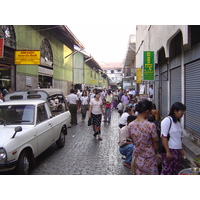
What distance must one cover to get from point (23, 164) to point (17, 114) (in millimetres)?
1437

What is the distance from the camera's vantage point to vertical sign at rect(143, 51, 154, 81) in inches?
428

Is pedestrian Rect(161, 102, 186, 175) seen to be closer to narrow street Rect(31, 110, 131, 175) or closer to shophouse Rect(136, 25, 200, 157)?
narrow street Rect(31, 110, 131, 175)

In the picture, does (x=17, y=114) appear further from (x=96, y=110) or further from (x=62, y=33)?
(x=62, y=33)

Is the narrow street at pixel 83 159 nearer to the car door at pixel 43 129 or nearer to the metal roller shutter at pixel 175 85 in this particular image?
the car door at pixel 43 129

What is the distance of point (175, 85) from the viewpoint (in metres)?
9.47

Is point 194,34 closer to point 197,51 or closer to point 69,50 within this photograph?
point 197,51

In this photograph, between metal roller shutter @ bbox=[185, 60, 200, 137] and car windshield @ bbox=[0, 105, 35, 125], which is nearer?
car windshield @ bbox=[0, 105, 35, 125]

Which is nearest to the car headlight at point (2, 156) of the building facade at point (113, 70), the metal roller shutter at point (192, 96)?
the metal roller shutter at point (192, 96)

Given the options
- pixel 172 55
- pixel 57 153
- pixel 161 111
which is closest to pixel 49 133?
pixel 57 153

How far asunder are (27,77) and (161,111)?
794cm

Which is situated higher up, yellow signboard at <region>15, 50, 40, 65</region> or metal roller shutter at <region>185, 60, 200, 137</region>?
yellow signboard at <region>15, 50, 40, 65</region>

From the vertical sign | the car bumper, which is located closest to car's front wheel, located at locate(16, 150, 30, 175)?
the car bumper

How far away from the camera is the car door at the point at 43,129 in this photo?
521 cm
